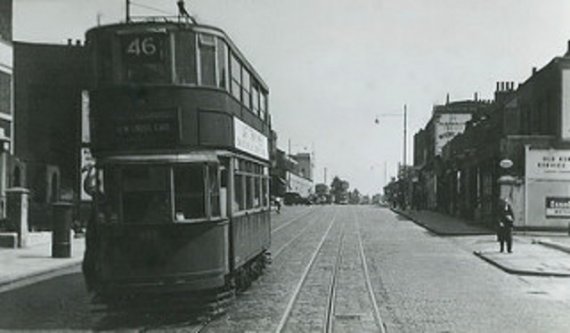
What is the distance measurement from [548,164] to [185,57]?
2630 cm

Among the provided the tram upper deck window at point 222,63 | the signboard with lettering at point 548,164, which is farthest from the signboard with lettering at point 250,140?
the signboard with lettering at point 548,164

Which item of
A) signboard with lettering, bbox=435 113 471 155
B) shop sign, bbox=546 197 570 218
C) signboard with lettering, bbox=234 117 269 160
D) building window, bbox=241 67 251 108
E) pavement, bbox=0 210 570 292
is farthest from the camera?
signboard with lettering, bbox=435 113 471 155

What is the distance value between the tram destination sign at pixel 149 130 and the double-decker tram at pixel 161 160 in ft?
0.05

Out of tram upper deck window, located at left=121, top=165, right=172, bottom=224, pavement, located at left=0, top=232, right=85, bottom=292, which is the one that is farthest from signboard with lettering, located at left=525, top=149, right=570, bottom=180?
tram upper deck window, located at left=121, top=165, right=172, bottom=224

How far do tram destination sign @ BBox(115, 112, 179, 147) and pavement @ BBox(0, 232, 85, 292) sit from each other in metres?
5.64

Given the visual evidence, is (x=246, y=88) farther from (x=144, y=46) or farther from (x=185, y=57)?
(x=144, y=46)

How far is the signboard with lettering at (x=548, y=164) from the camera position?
34750 mm

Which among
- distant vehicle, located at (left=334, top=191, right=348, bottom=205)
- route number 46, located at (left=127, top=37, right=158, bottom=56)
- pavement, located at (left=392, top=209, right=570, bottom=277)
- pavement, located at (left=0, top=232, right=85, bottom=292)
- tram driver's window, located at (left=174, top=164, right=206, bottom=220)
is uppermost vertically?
route number 46, located at (left=127, top=37, right=158, bottom=56)

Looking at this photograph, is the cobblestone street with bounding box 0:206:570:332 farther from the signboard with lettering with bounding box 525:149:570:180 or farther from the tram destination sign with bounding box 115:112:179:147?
the signboard with lettering with bounding box 525:149:570:180

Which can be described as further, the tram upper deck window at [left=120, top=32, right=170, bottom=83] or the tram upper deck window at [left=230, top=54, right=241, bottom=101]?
the tram upper deck window at [left=230, top=54, right=241, bottom=101]

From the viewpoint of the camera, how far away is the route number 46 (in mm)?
11852

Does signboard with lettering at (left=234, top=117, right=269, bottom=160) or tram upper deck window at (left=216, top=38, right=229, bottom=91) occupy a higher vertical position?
tram upper deck window at (left=216, top=38, right=229, bottom=91)

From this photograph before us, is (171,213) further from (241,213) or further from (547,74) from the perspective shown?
(547,74)

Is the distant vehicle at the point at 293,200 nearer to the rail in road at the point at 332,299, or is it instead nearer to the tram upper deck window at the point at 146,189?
the rail in road at the point at 332,299
